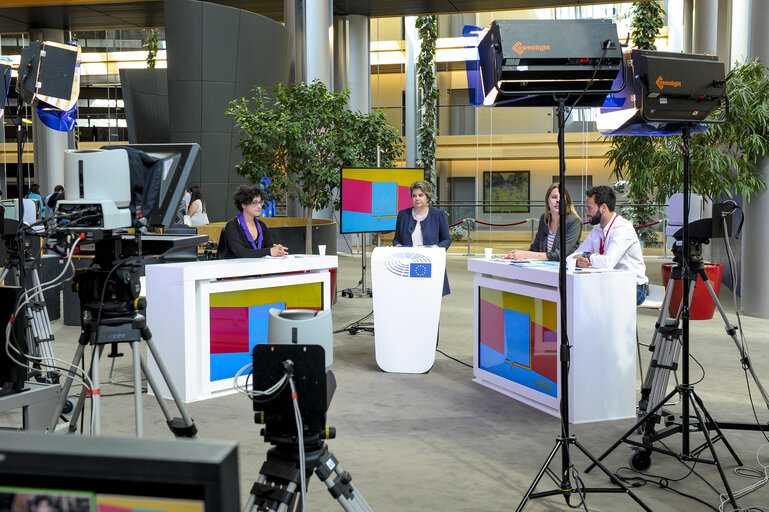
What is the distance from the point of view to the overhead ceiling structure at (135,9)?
51.2 feet

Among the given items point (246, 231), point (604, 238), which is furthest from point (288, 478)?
point (246, 231)

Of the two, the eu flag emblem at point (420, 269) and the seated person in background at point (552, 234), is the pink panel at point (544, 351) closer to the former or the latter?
the seated person in background at point (552, 234)

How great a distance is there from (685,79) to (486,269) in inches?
84.1

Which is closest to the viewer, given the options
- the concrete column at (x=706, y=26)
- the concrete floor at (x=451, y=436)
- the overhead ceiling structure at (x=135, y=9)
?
the concrete floor at (x=451, y=436)

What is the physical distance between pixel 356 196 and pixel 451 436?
16.0 ft

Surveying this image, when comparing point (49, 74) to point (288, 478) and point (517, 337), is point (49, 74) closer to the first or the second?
point (517, 337)

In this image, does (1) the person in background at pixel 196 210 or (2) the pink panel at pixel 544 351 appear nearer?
(2) the pink panel at pixel 544 351

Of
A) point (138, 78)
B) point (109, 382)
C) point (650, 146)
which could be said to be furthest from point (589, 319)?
point (138, 78)

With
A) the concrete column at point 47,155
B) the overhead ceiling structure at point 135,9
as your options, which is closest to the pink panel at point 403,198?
the overhead ceiling structure at point 135,9

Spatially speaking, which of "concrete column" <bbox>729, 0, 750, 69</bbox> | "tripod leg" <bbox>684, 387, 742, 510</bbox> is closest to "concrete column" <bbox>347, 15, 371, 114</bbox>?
"concrete column" <bbox>729, 0, 750, 69</bbox>

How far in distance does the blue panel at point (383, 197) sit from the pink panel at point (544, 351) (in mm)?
4128

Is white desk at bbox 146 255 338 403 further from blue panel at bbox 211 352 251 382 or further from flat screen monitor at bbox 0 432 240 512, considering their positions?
flat screen monitor at bbox 0 432 240 512

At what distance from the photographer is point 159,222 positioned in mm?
3199

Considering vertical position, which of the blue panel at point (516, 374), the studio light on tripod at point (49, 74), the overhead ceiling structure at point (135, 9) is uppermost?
the overhead ceiling structure at point (135, 9)
